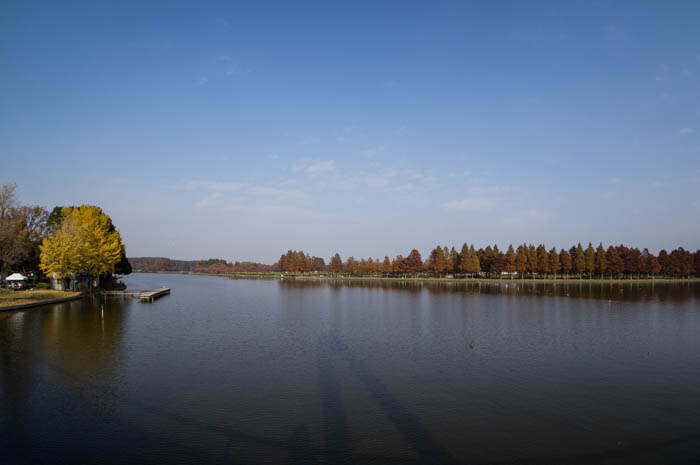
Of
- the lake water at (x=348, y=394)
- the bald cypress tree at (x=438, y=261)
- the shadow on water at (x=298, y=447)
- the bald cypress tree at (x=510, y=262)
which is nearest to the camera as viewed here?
the shadow on water at (x=298, y=447)

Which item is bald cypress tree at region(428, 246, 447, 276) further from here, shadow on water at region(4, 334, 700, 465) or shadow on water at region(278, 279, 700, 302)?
shadow on water at region(4, 334, 700, 465)

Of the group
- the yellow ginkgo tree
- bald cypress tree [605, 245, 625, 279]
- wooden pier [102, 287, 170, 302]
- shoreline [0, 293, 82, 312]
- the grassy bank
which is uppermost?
the yellow ginkgo tree

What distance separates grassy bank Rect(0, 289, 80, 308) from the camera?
131ft

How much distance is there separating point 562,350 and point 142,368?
2235cm

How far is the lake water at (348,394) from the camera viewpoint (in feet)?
36.6

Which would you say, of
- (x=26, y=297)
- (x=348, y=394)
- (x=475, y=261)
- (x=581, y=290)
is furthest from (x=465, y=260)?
(x=348, y=394)

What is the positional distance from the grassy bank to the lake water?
12.1 m

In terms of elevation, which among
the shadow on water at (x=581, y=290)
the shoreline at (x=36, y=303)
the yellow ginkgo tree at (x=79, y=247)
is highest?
the yellow ginkgo tree at (x=79, y=247)

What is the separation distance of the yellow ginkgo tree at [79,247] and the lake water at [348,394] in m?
23.1

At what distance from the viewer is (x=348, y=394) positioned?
51.4 feet

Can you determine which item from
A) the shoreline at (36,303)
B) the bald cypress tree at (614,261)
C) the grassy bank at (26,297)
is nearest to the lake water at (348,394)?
the shoreline at (36,303)

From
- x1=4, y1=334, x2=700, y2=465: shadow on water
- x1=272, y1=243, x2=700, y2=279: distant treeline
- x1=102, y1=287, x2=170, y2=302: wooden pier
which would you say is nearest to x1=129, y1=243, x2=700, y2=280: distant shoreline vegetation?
x1=272, y1=243, x2=700, y2=279: distant treeline

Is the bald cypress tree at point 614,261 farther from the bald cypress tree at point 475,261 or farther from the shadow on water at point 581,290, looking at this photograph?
the bald cypress tree at point 475,261

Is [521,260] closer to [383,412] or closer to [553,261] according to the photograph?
[553,261]
